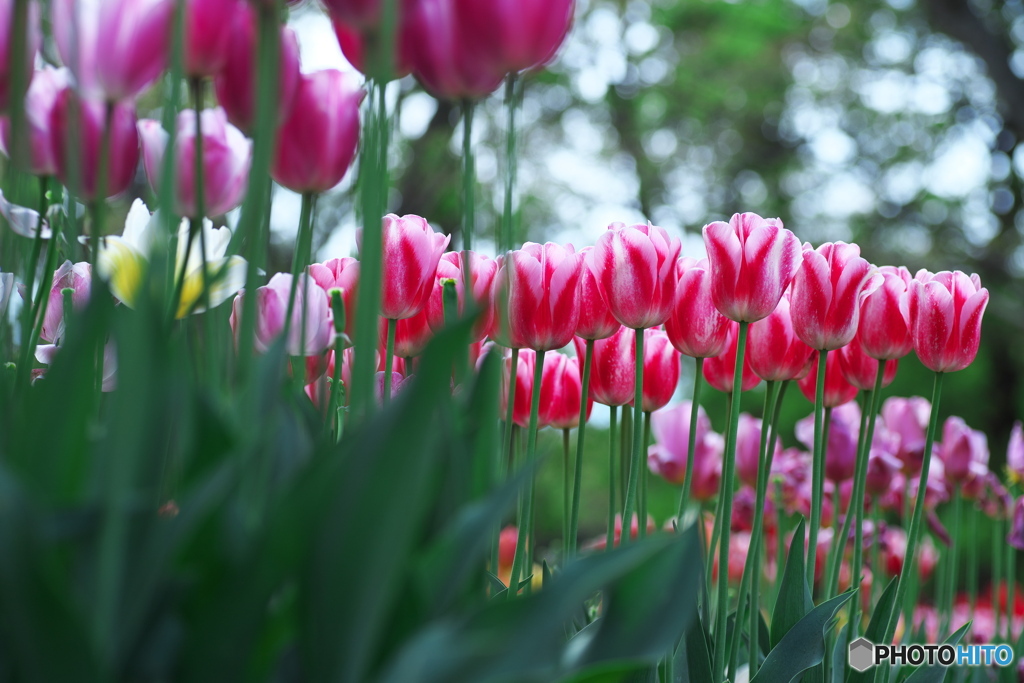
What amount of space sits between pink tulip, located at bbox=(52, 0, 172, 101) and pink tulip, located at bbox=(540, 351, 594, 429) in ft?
2.25

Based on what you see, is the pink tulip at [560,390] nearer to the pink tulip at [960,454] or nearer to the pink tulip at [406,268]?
the pink tulip at [406,268]

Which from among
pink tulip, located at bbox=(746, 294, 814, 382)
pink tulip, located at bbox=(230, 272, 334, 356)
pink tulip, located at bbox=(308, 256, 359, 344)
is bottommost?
pink tulip, located at bbox=(746, 294, 814, 382)

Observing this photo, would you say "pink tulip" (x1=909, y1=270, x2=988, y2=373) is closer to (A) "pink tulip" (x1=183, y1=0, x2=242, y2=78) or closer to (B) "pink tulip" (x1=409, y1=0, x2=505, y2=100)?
(B) "pink tulip" (x1=409, y1=0, x2=505, y2=100)

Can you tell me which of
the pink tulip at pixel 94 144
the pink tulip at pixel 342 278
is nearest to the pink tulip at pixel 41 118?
the pink tulip at pixel 94 144

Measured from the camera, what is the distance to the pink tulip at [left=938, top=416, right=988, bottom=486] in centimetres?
155

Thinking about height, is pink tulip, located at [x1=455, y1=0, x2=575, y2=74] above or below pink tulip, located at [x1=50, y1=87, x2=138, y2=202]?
above

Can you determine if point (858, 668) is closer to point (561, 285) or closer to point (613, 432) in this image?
point (613, 432)

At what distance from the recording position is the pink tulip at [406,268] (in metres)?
0.77

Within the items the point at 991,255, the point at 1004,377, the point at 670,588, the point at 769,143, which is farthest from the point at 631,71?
the point at 670,588

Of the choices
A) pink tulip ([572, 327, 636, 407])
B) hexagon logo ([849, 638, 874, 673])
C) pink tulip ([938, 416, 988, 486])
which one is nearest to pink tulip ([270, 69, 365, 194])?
pink tulip ([572, 327, 636, 407])

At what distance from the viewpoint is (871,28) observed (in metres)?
8.94

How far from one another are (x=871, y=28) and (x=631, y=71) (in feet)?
8.08

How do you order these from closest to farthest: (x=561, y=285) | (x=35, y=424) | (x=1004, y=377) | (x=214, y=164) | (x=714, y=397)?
(x=35, y=424), (x=214, y=164), (x=561, y=285), (x=714, y=397), (x=1004, y=377)

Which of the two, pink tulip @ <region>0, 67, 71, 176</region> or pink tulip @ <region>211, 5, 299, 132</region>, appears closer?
pink tulip @ <region>211, 5, 299, 132</region>
